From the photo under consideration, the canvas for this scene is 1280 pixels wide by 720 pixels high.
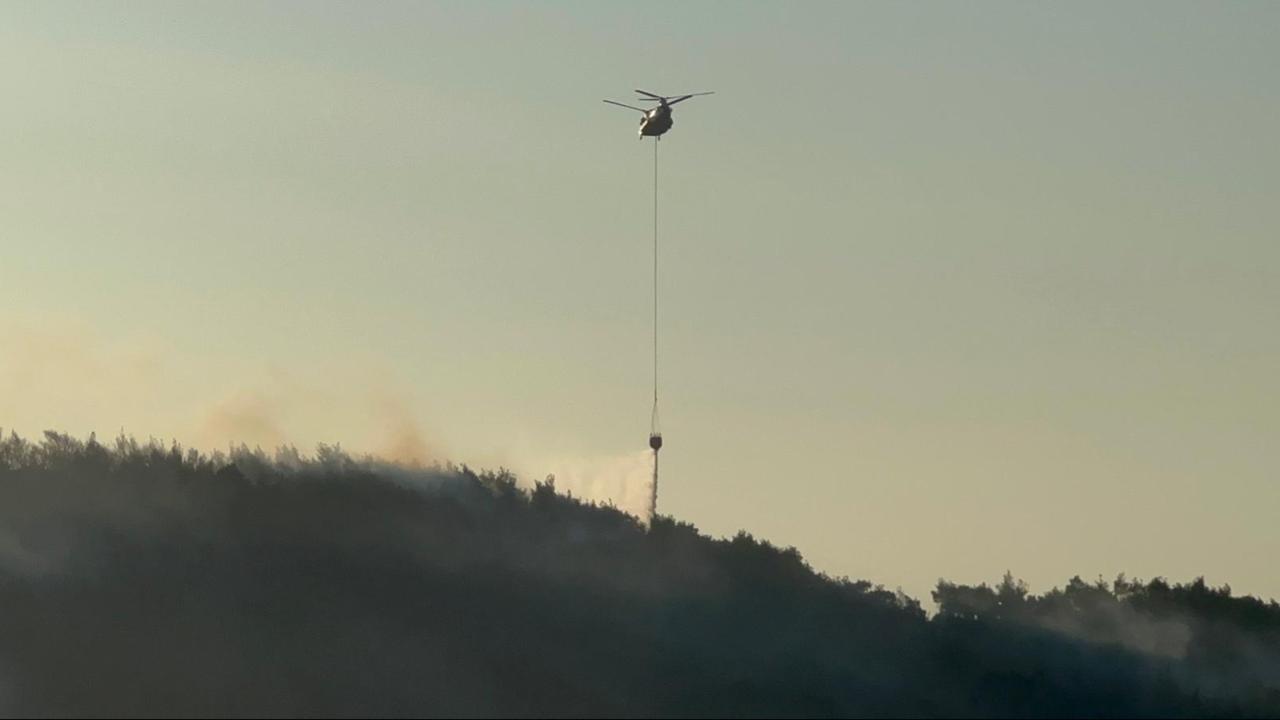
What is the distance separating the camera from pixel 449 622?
3465 inches

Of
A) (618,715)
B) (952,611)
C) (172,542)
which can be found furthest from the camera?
(952,611)

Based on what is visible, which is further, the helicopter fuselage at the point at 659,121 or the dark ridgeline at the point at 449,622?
the helicopter fuselage at the point at 659,121

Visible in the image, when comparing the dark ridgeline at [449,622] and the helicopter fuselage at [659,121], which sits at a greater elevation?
the helicopter fuselage at [659,121]

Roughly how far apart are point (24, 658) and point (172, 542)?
40.5 feet

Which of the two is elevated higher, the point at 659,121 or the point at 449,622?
the point at 659,121

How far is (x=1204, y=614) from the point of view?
122 meters

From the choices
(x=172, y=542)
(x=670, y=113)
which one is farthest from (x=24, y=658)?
(x=670, y=113)

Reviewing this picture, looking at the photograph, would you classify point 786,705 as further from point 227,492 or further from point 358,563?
point 227,492

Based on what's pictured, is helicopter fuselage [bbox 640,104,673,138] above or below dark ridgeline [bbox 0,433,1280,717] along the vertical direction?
above

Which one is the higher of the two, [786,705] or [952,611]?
[952,611]

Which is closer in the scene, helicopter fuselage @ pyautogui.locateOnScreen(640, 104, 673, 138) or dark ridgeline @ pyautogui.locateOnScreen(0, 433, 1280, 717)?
dark ridgeline @ pyautogui.locateOnScreen(0, 433, 1280, 717)

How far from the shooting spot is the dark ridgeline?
263 feet

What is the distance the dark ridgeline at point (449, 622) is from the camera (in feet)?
263

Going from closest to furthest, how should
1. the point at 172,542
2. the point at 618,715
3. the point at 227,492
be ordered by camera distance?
the point at 618,715
the point at 172,542
the point at 227,492
